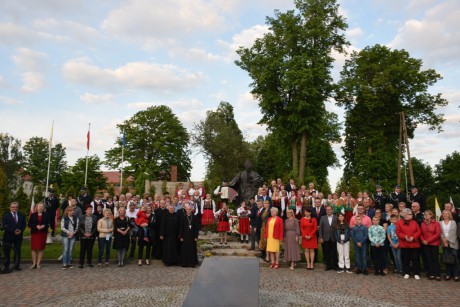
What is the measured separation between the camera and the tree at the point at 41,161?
5743 centimetres

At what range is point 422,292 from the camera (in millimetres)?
8891

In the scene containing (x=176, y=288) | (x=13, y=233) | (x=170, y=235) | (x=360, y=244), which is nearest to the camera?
(x=176, y=288)

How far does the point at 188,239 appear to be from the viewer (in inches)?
481

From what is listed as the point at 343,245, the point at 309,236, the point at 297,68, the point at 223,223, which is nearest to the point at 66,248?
the point at 223,223

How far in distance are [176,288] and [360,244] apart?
539 cm

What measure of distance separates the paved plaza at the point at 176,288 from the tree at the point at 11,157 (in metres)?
43.3

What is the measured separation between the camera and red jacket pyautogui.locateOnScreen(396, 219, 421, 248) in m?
10.8

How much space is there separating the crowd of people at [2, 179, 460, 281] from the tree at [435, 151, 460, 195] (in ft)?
122

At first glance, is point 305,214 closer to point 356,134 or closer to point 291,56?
point 291,56

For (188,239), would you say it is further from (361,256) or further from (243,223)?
(361,256)

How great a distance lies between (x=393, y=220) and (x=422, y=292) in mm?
2731

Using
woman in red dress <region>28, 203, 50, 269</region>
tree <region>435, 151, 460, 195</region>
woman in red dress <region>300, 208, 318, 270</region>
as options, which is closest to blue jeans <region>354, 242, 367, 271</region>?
woman in red dress <region>300, 208, 318, 270</region>

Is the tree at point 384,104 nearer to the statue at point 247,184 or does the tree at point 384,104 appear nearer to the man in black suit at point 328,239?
the statue at point 247,184

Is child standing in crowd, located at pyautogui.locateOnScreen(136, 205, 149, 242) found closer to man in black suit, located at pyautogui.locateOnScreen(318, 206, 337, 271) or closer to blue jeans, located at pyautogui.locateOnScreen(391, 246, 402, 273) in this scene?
man in black suit, located at pyautogui.locateOnScreen(318, 206, 337, 271)
